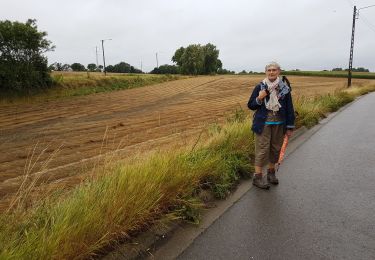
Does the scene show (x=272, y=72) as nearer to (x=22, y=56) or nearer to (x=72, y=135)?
(x=72, y=135)

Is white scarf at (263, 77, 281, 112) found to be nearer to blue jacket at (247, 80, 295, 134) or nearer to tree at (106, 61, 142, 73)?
blue jacket at (247, 80, 295, 134)

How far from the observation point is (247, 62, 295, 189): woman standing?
6.04m

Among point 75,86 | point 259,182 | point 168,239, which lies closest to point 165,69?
point 75,86

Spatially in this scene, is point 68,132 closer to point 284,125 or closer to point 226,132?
point 226,132

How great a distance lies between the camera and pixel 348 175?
274 inches

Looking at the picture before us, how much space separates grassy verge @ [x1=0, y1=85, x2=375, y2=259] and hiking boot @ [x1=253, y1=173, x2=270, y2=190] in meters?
0.32

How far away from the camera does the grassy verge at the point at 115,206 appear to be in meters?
3.45

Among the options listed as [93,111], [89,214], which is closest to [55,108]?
[93,111]

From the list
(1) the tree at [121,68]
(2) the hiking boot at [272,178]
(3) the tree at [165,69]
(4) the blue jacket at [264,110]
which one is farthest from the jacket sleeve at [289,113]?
(1) the tree at [121,68]

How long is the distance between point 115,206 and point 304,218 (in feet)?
7.76

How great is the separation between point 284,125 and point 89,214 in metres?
3.57

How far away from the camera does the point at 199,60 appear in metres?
94.1

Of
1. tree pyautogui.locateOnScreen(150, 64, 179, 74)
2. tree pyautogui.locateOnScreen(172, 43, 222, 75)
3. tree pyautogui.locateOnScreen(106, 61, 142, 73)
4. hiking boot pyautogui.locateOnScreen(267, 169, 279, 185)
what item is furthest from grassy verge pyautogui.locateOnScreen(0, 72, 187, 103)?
tree pyautogui.locateOnScreen(106, 61, 142, 73)

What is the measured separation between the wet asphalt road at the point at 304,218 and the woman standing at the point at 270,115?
54cm
